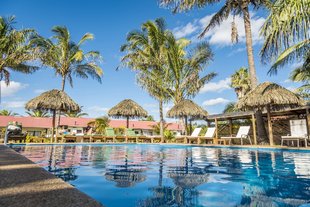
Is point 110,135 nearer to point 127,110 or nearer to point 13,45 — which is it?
point 127,110

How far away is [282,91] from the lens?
1154 cm

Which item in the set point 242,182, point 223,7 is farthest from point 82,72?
point 242,182

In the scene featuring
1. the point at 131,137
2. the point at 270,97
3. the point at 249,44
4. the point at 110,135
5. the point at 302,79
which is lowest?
the point at 131,137

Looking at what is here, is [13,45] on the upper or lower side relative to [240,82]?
lower

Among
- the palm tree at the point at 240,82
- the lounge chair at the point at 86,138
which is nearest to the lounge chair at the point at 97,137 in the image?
the lounge chair at the point at 86,138

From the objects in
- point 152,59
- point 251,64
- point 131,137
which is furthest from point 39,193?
point 152,59

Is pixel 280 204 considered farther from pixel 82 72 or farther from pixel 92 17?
pixel 92 17

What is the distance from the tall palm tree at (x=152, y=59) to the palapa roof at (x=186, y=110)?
7.28ft

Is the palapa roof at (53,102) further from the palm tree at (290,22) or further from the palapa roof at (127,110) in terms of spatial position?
the palm tree at (290,22)

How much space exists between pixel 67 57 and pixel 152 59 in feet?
22.2

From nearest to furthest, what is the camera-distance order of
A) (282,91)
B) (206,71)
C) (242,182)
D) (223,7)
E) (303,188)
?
(303,188) < (242,182) < (282,91) < (223,7) < (206,71)

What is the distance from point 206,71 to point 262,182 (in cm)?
1530

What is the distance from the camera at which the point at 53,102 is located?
1570cm

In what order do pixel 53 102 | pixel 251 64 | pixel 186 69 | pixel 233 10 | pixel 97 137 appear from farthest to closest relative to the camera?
pixel 186 69, pixel 97 137, pixel 53 102, pixel 233 10, pixel 251 64
